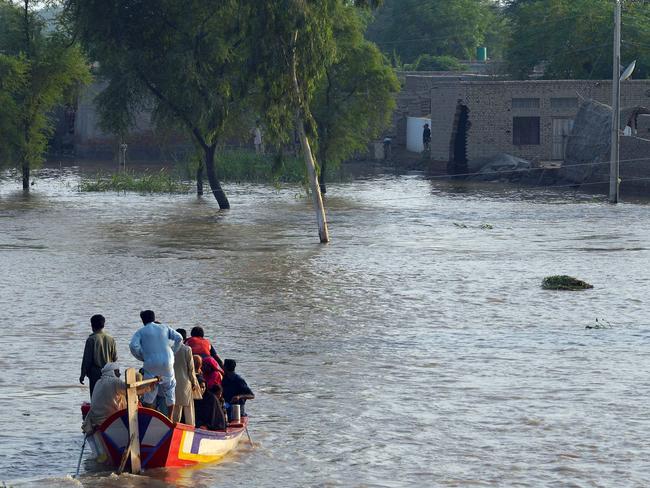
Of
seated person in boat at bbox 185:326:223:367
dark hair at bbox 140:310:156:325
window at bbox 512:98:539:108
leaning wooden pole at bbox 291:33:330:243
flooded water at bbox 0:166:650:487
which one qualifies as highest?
window at bbox 512:98:539:108

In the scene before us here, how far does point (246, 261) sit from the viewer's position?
32.4 metres

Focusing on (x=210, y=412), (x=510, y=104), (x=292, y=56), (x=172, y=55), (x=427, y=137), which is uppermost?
(x=172, y=55)

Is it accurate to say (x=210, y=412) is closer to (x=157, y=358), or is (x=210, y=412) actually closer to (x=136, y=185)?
(x=157, y=358)

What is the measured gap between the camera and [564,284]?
27.5m

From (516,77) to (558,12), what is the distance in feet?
14.1

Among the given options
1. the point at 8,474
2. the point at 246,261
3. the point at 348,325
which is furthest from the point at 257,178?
the point at 8,474

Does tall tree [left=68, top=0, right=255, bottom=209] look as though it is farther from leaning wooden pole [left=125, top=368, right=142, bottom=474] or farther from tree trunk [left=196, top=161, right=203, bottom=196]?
leaning wooden pole [left=125, top=368, right=142, bottom=474]

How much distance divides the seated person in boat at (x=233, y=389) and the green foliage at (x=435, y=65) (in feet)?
233

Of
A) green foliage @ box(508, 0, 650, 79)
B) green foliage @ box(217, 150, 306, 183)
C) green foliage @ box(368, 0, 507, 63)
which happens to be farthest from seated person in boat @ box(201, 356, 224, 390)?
green foliage @ box(368, 0, 507, 63)

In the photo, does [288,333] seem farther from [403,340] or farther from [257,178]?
[257,178]

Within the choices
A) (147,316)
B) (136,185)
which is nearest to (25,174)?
(136,185)

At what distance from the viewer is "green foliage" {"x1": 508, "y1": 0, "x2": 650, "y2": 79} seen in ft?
211

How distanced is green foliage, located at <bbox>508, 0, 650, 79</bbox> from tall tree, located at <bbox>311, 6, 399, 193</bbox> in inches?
673

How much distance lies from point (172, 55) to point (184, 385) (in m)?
29.7
